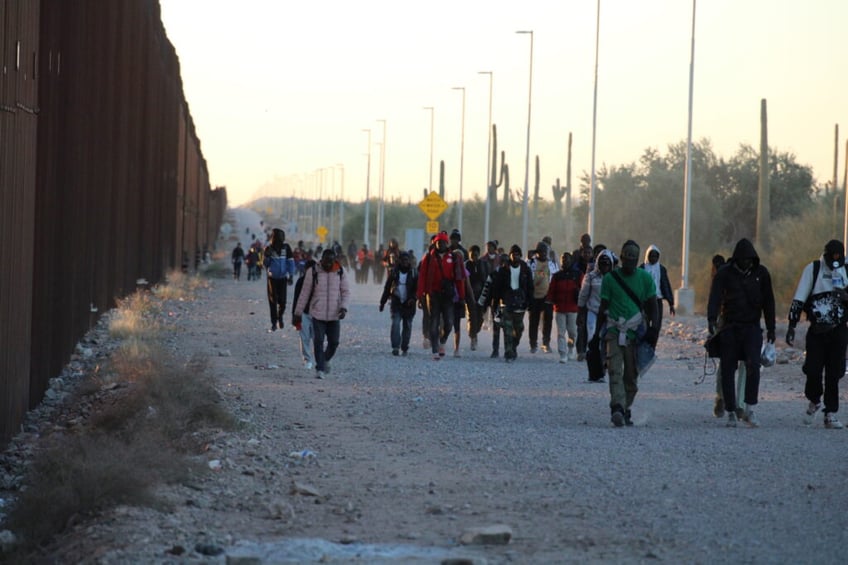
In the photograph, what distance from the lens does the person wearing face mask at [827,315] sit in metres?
14.9


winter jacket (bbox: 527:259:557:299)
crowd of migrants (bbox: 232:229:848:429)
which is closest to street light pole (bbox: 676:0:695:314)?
crowd of migrants (bbox: 232:229:848:429)

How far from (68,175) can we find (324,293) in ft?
13.7

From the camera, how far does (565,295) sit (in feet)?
74.3

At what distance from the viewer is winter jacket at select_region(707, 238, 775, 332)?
48.1 feet

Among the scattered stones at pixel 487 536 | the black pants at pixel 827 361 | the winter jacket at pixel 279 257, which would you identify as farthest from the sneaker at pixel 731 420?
the winter jacket at pixel 279 257

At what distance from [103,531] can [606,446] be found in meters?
5.42

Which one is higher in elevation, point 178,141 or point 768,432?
point 178,141

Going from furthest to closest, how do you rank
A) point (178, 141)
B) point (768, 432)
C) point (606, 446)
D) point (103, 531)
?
point (178, 141) < point (768, 432) < point (606, 446) < point (103, 531)

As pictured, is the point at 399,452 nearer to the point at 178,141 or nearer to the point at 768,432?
the point at 768,432

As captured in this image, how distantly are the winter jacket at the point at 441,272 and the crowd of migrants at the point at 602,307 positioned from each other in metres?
0.01

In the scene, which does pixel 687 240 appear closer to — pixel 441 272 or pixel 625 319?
pixel 441 272

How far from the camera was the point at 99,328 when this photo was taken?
30281 millimetres

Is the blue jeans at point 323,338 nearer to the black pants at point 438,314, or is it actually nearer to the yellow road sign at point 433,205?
the black pants at point 438,314

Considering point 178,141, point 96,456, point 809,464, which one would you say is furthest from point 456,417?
point 178,141
